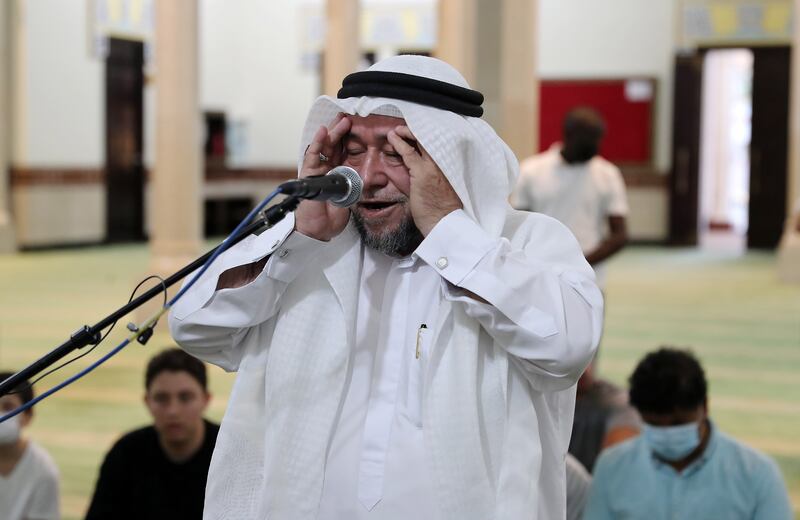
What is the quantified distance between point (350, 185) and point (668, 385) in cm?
170

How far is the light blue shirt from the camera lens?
135 inches

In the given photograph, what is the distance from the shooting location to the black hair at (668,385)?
3.45m

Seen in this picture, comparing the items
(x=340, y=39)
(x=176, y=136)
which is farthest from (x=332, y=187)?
(x=340, y=39)

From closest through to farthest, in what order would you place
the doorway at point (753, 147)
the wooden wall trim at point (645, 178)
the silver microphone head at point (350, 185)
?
1. the silver microphone head at point (350, 185)
2. the doorway at point (753, 147)
3. the wooden wall trim at point (645, 178)

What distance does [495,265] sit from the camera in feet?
6.63

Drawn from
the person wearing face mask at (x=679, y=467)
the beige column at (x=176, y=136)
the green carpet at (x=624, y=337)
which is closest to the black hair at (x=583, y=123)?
the green carpet at (x=624, y=337)

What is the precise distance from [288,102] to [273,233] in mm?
16576

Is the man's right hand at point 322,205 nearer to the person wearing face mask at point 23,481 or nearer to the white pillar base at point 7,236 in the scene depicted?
the person wearing face mask at point 23,481

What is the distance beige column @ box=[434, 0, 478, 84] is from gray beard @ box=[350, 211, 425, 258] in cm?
642

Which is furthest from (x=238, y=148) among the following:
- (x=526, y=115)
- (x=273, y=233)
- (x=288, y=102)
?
(x=273, y=233)

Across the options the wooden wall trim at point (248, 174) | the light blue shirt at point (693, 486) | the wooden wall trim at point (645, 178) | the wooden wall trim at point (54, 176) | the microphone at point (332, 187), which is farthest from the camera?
the wooden wall trim at point (248, 174)

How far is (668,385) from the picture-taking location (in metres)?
3.44

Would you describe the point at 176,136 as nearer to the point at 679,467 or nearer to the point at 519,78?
the point at 519,78

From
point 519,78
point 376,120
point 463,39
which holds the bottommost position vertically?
point 376,120
